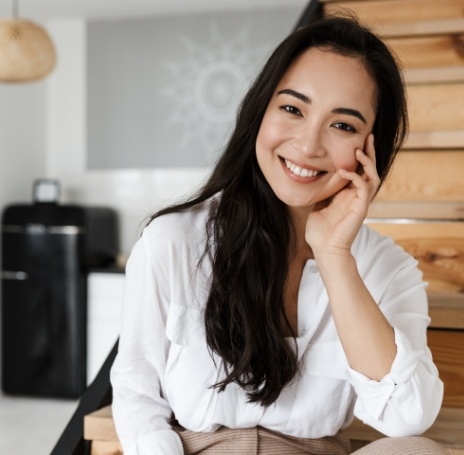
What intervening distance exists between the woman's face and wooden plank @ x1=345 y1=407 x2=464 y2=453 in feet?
1.91

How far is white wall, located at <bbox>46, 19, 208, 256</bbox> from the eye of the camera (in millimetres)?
5965

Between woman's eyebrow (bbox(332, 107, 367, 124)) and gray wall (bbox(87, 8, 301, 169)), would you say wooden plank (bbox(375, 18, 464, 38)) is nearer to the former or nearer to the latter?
woman's eyebrow (bbox(332, 107, 367, 124))

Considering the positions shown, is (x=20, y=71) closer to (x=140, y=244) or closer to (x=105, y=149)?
(x=105, y=149)

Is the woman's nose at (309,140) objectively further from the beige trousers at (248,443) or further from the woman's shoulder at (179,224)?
the beige trousers at (248,443)

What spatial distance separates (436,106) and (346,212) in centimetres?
119

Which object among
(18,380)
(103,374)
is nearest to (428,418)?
(103,374)

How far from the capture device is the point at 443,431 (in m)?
1.78

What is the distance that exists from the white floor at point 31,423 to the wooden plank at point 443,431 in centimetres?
279

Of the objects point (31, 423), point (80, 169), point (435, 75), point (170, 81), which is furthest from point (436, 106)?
point (80, 169)

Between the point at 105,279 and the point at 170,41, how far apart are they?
180 cm

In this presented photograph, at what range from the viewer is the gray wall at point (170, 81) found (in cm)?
575

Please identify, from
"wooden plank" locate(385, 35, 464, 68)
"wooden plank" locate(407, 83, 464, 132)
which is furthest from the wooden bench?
"wooden plank" locate(385, 35, 464, 68)

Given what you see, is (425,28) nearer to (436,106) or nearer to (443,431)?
(436,106)

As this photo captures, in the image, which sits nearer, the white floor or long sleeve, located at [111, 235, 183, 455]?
long sleeve, located at [111, 235, 183, 455]
